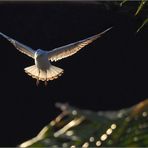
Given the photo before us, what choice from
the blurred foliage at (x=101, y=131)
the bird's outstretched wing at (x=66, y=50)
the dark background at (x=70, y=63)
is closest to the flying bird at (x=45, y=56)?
the bird's outstretched wing at (x=66, y=50)

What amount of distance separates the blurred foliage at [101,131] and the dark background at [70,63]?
2498 mm

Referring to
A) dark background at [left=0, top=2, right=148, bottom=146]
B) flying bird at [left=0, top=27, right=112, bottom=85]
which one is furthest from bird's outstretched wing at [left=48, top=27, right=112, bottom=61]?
dark background at [left=0, top=2, right=148, bottom=146]

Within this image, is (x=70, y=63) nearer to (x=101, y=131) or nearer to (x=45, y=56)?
(x=45, y=56)

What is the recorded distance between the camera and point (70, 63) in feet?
11.7

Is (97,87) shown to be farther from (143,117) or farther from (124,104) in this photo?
(143,117)

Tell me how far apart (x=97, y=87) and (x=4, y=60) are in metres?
0.48

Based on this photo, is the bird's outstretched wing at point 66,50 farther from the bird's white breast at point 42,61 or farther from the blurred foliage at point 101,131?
the blurred foliage at point 101,131

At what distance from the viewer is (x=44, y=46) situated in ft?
11.4

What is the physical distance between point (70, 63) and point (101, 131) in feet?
8.72

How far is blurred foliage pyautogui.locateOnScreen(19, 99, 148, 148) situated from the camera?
33.1 inches

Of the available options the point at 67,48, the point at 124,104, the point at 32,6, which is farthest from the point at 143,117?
the point at 32,6

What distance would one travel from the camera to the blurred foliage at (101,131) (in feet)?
2.76

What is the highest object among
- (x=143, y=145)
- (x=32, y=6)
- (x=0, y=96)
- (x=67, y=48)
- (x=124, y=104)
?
(x=32, y=6)

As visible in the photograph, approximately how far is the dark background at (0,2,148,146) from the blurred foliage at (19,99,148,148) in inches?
98.3
